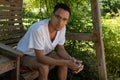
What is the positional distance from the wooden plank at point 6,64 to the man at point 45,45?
0.28m

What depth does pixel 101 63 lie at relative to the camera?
5258 millimetres

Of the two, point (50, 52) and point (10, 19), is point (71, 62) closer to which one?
point (50, 52)

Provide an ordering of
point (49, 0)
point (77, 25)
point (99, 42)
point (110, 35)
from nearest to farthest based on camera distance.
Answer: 1. point (99, 42)
2. point (77, 25)
3. point (110, 35)
4. point (49, 0)

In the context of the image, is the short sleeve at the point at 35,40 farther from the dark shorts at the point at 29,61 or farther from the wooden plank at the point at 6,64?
the wooden plank at the point at 6,64

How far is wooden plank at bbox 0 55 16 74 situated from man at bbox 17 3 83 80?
283 mm

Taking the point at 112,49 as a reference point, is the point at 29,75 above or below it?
above

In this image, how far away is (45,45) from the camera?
13.9 feet

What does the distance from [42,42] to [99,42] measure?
139 cm

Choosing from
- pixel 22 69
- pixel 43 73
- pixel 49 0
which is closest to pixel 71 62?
pixel 43 73

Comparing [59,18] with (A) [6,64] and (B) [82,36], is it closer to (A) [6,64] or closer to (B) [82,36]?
(A) [6,64]

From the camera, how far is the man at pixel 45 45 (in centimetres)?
396

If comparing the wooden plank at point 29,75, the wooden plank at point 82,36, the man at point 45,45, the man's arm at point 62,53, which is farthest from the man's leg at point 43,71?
the wooden plank at point 82,36

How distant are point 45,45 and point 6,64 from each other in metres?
0.67

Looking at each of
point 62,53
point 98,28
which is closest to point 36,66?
point 62,53
